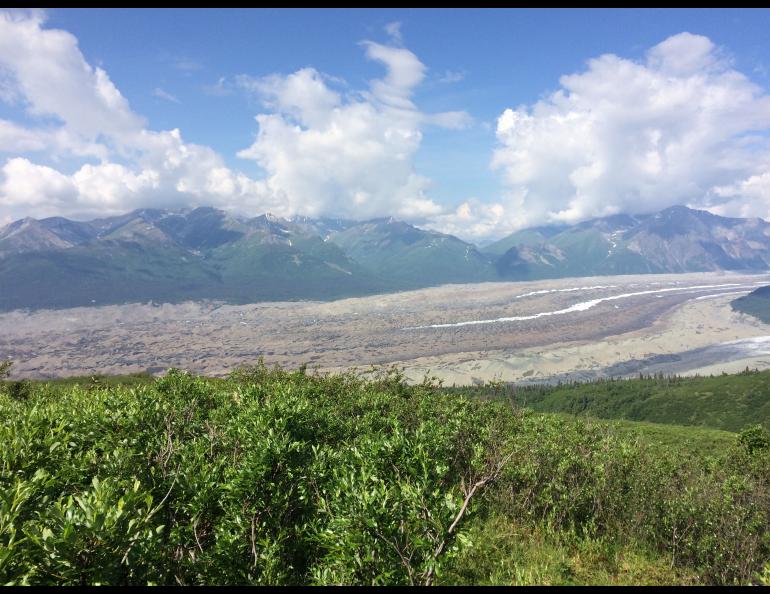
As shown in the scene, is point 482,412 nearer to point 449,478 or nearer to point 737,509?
point 449,478

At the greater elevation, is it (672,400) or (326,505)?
(326,505)

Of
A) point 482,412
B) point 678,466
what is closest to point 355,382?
point 482,412

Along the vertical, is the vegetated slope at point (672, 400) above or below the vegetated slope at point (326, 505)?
below

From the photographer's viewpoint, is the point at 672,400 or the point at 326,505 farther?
the point at 672,400

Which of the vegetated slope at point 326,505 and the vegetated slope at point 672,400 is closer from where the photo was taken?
the vegetated slope at point 326,505
